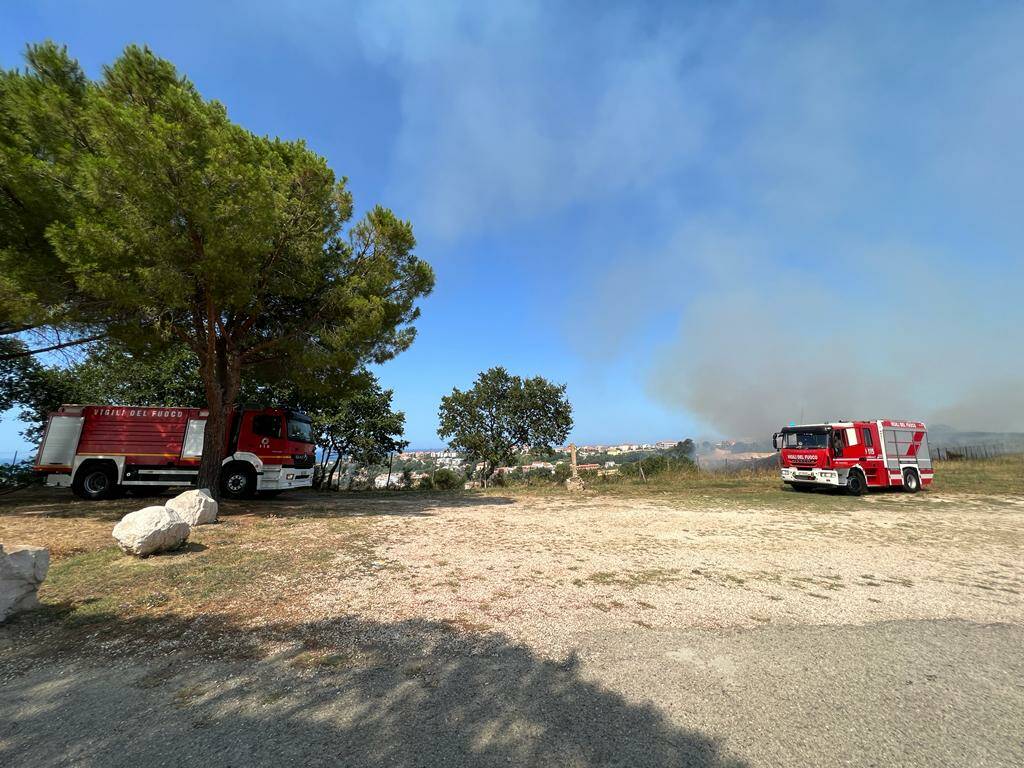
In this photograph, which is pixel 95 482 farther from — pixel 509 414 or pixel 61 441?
pixel 509 414

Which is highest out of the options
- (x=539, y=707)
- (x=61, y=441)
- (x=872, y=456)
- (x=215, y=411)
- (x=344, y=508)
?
(x=215, y=411)

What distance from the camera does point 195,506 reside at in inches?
333

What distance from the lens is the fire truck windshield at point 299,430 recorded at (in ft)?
47.8

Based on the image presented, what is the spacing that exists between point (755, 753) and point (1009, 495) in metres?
20.9

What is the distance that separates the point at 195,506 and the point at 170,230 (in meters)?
5.34

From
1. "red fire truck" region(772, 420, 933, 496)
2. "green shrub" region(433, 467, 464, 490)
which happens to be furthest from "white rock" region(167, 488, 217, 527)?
"red fire truck" region(772, 420, 933, 496)

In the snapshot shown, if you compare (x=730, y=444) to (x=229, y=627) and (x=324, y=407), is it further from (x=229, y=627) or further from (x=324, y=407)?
(x=229, y=627)

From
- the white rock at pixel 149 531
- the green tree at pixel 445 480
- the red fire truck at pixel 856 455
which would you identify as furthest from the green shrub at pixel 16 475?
the red fire truck at pixel 856 455

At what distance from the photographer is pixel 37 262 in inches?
353

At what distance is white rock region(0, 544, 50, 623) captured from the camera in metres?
4.02

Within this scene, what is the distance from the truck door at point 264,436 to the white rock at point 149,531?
26.5 feet

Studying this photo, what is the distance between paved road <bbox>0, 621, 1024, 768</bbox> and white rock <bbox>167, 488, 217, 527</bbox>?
5.34 m

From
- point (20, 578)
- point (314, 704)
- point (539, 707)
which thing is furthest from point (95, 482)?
point (539, 707)

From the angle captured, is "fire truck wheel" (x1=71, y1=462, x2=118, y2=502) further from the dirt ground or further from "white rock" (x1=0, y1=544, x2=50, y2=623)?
"white rock" (x1=0, y1=544, x2=50, y2=623)
